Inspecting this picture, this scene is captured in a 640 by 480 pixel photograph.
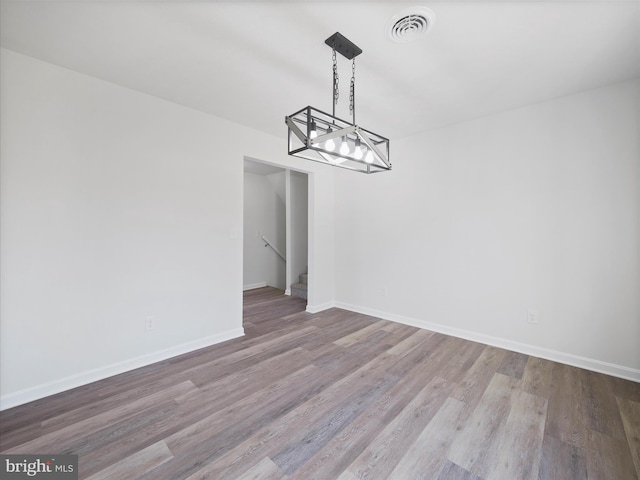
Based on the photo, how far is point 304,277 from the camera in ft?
17.5

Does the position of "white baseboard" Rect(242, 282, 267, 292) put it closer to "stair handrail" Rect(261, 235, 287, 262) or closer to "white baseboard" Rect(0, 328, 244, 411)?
"stair handrail" Rect(261, 235, 287, 262)

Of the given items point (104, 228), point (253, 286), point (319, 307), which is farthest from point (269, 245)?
point (104, 228)

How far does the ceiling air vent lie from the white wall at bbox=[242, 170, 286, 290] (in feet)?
14.5

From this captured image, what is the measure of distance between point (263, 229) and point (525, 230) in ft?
15.6

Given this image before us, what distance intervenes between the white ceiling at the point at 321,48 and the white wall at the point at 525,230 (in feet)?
1.39

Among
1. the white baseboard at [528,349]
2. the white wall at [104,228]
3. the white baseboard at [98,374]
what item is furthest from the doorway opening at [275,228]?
the white baseboard at [98,374]

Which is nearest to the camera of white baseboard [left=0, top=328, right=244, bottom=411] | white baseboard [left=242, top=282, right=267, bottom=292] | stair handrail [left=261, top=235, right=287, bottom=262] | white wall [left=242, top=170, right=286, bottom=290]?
white baseboard [left=0, top=328, right=244, bottom=411]

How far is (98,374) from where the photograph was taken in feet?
7.50

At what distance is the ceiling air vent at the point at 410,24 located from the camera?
1572mm
